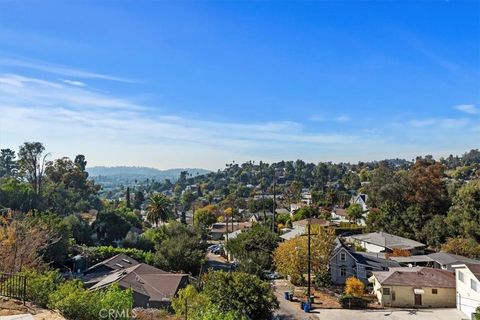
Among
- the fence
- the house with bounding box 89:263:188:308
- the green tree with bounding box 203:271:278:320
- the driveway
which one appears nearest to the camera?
the fence

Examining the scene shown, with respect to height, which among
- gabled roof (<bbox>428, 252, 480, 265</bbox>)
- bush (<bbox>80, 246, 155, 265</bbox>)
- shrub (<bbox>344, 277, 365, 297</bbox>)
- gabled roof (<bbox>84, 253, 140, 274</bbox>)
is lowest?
shrub (<bbox>344, 277, 365, 297</bbox>)

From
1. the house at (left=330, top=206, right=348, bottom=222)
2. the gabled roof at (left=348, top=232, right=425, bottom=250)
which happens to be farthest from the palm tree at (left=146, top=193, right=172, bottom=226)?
the house at (left=330, top=206, right=348, bottom=222)

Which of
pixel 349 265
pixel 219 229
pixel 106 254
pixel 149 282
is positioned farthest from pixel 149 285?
pixel 219 229

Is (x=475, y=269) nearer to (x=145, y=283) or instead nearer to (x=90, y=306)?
(x=145, y=283)

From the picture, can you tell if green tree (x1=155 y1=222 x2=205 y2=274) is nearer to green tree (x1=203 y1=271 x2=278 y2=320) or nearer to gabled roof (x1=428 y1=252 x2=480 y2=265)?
green tree (x1=203 y1=271 x2=278 y2=320)

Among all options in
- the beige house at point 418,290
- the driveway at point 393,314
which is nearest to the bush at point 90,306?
the driveway at point 393,314

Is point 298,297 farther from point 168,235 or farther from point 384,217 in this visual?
point 384,217
